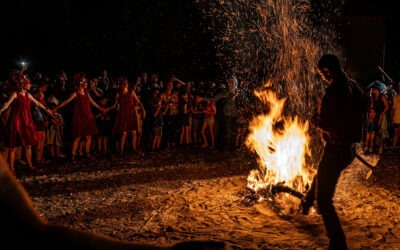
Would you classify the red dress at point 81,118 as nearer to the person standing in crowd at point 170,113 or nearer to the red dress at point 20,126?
the red dress at point 20,126

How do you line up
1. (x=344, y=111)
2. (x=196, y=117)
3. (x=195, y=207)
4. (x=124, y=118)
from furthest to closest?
1. (x=196, y=117)
2. (x=124, y=118)
3. (x=195, y=207)
4. (x=344, y=111)

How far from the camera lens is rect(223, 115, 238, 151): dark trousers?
11.1m

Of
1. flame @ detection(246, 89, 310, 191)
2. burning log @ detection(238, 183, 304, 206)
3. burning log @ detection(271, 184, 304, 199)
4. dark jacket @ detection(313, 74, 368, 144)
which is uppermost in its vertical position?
dark jacket @ detection(313, 74, 368, 144)

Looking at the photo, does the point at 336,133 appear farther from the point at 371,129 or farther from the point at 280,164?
the point at 371,129

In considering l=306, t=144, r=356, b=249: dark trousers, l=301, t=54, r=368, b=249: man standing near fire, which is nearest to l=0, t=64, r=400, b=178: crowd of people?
l=301, t=54, r=368, b=249: man standing near fire

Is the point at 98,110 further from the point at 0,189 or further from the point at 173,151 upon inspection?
the point at 0,189

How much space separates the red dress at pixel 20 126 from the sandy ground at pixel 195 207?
2.74 ft

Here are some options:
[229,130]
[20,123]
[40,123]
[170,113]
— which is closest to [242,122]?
[229,130]

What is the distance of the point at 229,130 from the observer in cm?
1120

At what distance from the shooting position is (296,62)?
9500 mm

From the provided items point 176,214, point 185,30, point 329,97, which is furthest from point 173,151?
point 185,30

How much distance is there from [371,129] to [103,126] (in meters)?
8.44

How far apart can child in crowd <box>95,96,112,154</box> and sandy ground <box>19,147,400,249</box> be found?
6.17ft

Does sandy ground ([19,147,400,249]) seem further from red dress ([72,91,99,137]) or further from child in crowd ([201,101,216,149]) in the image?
child in crowd ([201,101,216,149])
